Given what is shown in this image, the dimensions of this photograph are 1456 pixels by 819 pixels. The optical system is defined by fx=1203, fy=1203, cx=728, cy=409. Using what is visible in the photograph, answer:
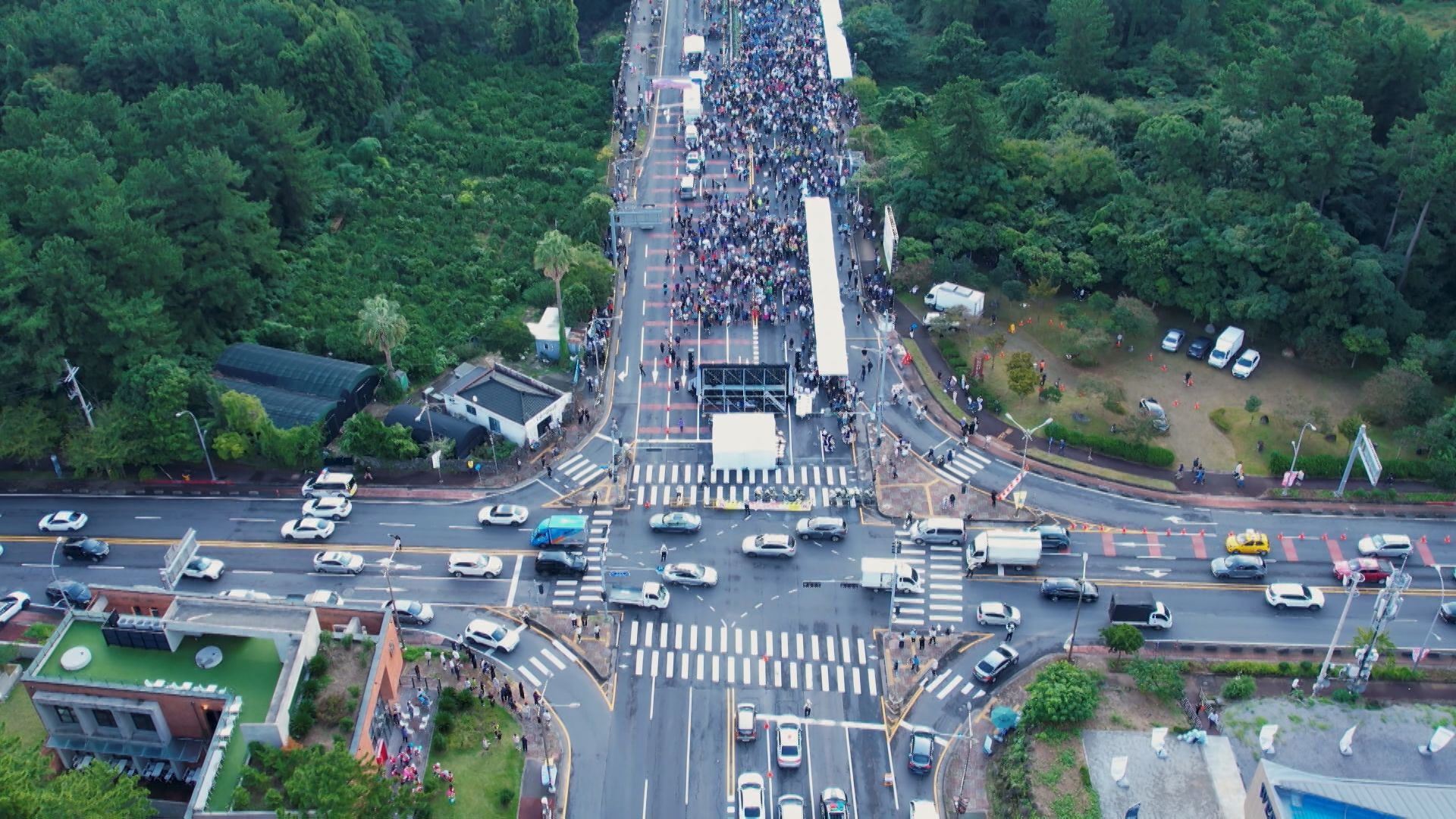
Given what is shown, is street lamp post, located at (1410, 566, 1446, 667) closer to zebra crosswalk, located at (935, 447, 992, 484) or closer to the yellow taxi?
the yellow taxi

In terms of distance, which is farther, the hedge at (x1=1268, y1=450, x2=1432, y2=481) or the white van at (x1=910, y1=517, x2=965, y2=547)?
the hedge at (x1=1268, y1=450, x2=1432, y2=481)

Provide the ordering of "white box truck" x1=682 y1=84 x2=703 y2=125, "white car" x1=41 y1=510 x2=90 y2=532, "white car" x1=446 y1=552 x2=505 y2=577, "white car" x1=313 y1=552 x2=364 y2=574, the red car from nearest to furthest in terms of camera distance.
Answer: the red car → "white car" x1=446 y1=552 x2=505 y2=577 → "white car" x1=313 y1=552 x2=364 y2=574 → "white car" x1=41 y1=510 x2=90 y2=532 → "white box truck" x1=682 y1=84 x2=703 y2=125

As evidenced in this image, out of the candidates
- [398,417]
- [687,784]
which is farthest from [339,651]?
[398,417]

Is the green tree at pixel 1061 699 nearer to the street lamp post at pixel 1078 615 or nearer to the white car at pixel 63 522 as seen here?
the street lamp post at pixel 1078 615

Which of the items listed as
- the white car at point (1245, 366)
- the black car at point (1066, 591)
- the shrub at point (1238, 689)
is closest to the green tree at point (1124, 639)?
the black car at point (1066, 591)

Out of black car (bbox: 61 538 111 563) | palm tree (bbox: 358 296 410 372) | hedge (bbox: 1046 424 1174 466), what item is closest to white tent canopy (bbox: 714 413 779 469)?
hedge (bbox: 1046 424 1174 466)

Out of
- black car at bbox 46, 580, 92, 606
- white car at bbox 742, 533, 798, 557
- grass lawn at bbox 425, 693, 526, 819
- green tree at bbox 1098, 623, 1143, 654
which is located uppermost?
white car at bbox 742, 533, 798, 557
